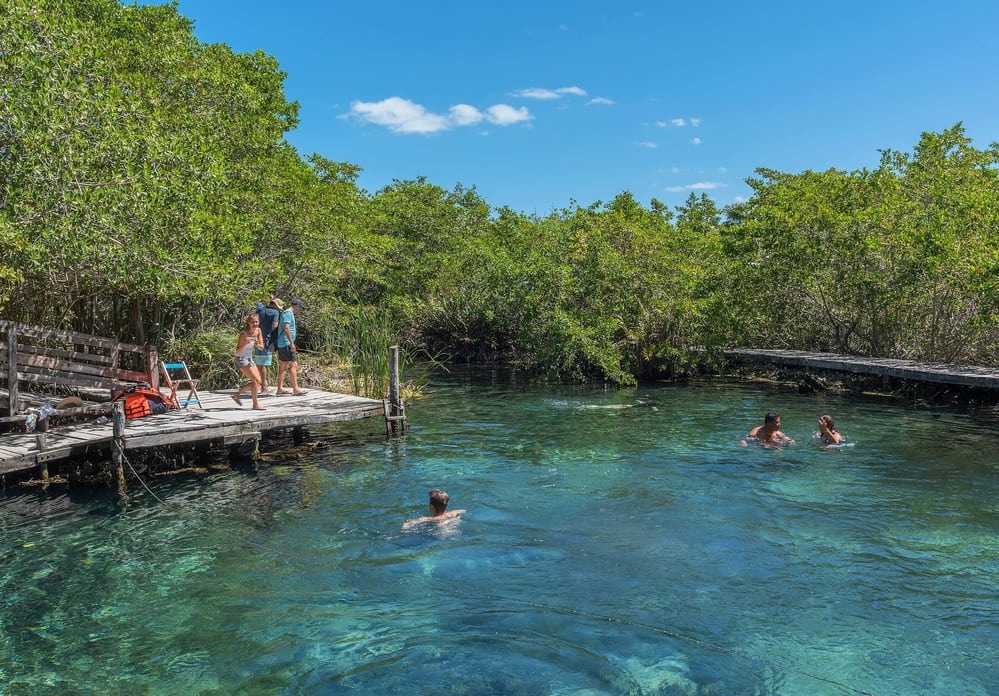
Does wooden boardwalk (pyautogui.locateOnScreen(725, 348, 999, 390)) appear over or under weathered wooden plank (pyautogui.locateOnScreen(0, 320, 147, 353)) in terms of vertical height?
under

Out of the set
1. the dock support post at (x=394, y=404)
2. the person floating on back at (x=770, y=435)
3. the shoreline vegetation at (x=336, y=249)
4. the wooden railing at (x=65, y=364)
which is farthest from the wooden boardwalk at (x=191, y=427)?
the person floating on back at (x=770, y=435)

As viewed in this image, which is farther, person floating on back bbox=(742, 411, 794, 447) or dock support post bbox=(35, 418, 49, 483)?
person floating on back bbox=(742, 411, 794, 447)

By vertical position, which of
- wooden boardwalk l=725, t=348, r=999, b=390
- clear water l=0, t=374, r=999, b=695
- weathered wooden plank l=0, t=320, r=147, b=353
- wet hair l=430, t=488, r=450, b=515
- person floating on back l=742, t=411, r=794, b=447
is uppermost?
weathered wooden plank l=0, t=320, r=147, b=353

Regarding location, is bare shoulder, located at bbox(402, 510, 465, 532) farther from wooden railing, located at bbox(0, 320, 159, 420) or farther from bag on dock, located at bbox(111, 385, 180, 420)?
wooden railing, located at bbox(0, 320, 159, 420)

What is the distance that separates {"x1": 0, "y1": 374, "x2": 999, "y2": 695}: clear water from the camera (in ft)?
21.8

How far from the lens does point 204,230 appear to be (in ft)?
50.1

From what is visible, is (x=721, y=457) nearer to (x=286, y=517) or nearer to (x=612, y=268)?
(x=286, y=517)

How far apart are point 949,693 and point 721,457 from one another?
8.27 m

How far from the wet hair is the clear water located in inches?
11.4

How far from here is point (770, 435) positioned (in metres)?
14.8

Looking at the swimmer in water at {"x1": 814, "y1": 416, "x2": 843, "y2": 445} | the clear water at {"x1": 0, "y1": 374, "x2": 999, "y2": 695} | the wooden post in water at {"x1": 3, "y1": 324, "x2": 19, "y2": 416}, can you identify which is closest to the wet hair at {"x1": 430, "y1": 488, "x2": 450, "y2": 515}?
the clear water at {"x1": 0, "y1": 374, "x2": 999, "y2": 695}

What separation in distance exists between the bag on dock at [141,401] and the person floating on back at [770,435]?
10.5m

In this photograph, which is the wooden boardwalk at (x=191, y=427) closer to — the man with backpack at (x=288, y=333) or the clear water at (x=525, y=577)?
the clear water at (x=525, y=577)

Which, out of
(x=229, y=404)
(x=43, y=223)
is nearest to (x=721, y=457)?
(x=229, y=404)
